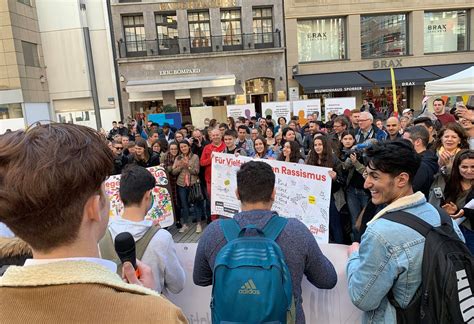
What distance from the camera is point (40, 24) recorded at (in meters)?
21.8

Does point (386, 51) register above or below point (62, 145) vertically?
above

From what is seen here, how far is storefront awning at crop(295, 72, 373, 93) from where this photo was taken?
20031 millimetres

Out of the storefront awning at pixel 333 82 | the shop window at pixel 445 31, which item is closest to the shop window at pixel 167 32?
the storefront awning at pixel 333 82

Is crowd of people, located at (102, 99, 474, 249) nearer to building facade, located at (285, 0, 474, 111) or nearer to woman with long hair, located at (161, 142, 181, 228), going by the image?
woman with long hair, located at (161, 142, 181, 228)

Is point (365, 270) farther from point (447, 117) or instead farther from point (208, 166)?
point (447, 117)

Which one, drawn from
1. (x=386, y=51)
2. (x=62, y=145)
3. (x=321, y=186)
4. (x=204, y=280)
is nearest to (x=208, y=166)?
(x=321, y=186)

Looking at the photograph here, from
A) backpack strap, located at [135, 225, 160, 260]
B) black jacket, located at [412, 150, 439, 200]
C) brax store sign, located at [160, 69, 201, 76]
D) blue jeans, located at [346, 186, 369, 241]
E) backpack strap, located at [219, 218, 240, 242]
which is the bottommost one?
blue jeans, located at [346, 186, 369, 241]

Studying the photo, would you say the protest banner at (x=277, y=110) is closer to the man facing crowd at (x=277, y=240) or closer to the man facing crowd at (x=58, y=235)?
the man facing crowd at (x=277, y=240)

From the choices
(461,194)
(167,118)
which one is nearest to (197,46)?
(167,118)

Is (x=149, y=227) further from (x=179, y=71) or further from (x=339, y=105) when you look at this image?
(x=179, y=71)

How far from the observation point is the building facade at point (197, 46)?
68.6 ft

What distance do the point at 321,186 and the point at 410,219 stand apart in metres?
2.44

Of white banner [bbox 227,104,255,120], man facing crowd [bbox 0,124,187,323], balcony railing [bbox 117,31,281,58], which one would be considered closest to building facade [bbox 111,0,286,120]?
balcony railing [bbox 117,31,281,58]

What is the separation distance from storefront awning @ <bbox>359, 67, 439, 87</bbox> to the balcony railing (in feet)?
18.4
